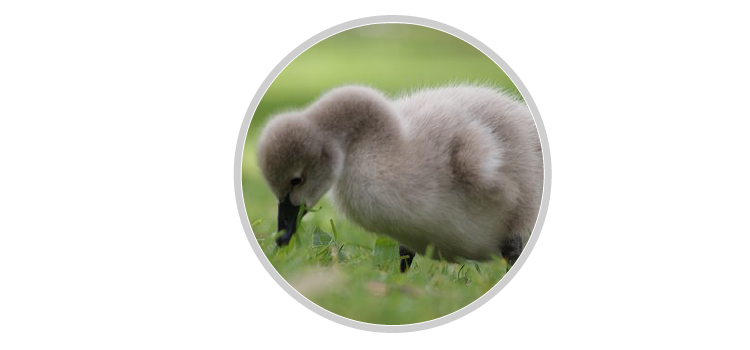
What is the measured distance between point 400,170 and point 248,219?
631mm

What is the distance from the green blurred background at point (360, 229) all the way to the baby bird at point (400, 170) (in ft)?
0.28

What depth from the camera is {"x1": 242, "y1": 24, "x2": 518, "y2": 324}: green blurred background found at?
3295 millimetres

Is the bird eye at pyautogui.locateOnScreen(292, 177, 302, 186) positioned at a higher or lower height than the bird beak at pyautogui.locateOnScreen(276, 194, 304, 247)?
higher

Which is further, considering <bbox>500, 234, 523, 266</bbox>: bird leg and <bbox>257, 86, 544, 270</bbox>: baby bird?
<bbox>500, 234, 523, 266</bbox>: bird leg

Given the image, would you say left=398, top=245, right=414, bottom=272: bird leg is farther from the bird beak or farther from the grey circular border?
the bird beak

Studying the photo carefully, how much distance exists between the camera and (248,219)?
3510 millimetres

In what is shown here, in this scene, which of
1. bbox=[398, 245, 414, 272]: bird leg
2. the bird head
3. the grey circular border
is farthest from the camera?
bbox=[398, 245, 414, 272]: bird leg

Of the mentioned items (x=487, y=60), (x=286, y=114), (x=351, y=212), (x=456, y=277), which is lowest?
(x=456, y=277)

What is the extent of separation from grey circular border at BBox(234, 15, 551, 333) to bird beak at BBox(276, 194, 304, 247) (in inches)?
6.4

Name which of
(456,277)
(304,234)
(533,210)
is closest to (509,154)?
(533,210)

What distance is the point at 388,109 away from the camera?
3336 millimetres

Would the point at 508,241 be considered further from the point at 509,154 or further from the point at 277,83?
the point at 277,83

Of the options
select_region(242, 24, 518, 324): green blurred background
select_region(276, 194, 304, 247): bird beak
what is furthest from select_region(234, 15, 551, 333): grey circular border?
select_region(276, 194, 304, 247): bird beak

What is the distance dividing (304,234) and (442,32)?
2.90 feet
